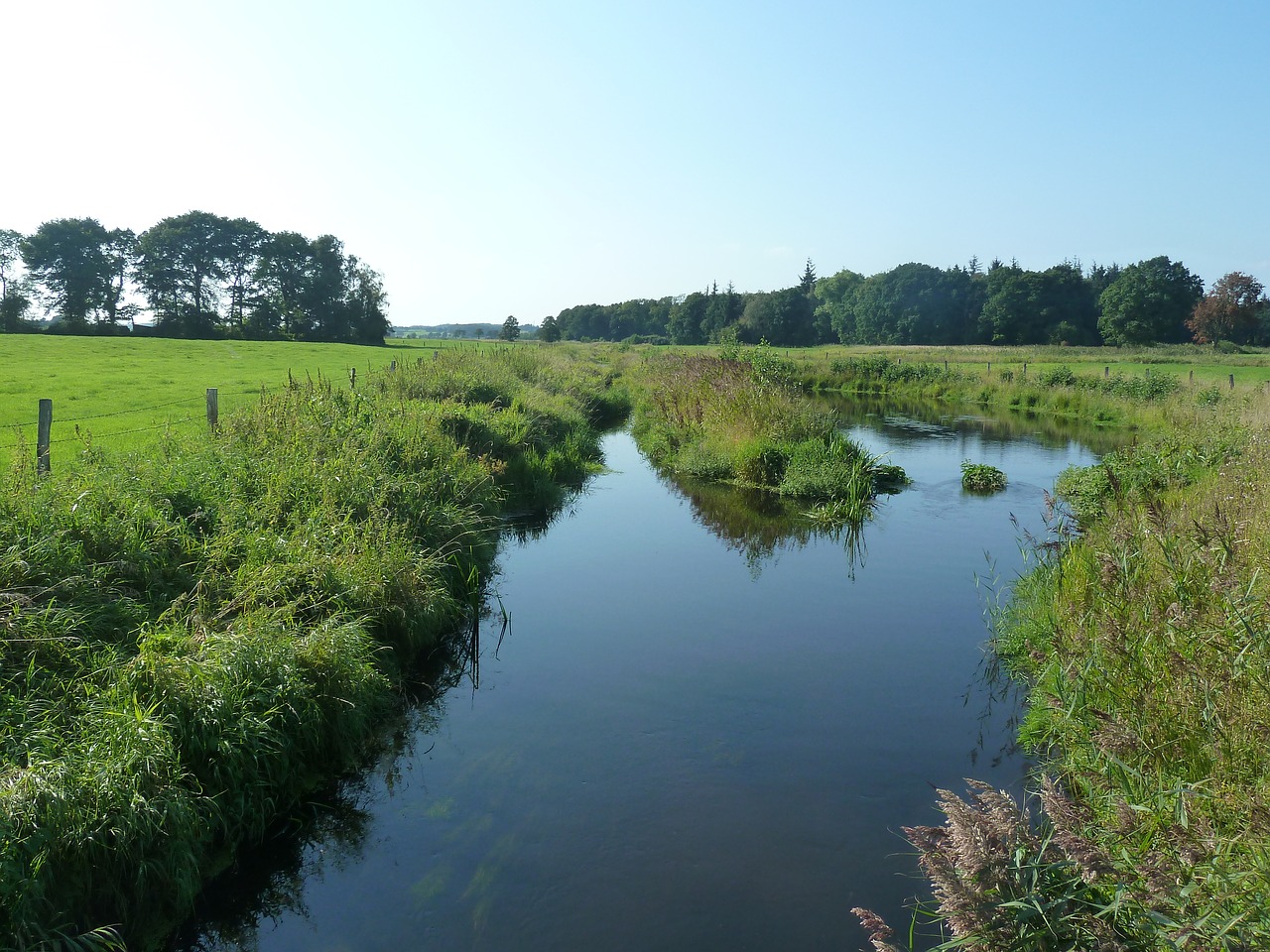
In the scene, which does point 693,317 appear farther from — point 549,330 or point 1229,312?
point 1229,312

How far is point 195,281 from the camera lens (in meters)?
65.1

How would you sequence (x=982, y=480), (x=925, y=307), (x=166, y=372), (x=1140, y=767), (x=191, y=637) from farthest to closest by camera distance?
(x=925, y=307), (x=166, y=372), (x=982, y=480), (x=191, y=637), (x=1140, y=767)

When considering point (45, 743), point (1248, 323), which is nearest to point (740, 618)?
point (45, 743)

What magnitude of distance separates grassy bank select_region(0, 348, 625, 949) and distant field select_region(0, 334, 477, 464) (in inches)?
64.7

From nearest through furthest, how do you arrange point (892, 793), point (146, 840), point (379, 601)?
1. point (146, 840)
2. point (892, 793)
3. point (379, 601)

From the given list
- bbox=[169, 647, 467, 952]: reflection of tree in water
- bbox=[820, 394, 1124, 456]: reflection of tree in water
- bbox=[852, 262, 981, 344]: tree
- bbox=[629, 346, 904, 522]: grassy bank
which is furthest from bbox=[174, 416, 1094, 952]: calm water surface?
bbox=[852, 262, 981, 344]: tree

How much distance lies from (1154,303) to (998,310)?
42.8 feet

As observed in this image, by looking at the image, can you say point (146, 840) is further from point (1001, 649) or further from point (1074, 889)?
point (1001, 649)

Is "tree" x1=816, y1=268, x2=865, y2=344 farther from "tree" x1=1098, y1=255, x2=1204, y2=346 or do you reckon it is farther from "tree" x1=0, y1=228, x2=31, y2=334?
"tree" x1=0, y1=228, x2=31, y2=334

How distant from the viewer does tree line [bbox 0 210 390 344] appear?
180ft

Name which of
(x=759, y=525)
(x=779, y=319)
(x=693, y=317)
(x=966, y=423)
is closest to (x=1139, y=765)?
(x=759, y=525)

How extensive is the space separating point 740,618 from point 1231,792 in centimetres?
563

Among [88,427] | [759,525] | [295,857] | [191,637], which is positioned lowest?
[295,857]

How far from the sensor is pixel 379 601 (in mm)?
7410
